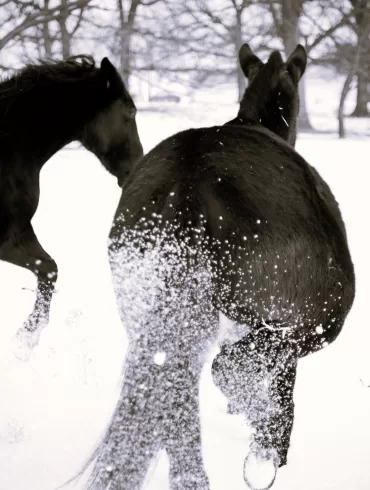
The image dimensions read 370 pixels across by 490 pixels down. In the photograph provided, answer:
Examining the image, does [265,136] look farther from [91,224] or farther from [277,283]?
[91,224]

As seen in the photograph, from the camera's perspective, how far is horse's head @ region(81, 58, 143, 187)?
13.0 feet

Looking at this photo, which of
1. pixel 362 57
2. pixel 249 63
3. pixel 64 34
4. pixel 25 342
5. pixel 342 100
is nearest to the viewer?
pixel 249 63

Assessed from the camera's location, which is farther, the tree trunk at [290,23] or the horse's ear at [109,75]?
the tree trunk at [290,23]

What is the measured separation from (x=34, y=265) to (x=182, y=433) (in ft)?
7.36

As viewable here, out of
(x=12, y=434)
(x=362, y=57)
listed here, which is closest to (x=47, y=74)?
(x=12, y=434)

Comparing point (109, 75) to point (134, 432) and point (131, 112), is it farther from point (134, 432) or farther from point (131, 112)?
→ point (134, 432)

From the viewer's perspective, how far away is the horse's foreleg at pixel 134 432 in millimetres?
1828

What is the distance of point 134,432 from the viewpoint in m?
1.85

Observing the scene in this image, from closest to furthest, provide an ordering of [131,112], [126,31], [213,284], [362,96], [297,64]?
[213,284] < [297,64] < [131,112] < [126,31] < [362,96]

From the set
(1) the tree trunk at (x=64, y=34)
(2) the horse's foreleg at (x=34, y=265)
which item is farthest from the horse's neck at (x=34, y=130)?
(1) the tree trunk at (x=64, y=34)

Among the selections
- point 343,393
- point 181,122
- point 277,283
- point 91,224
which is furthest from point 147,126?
point 277,283

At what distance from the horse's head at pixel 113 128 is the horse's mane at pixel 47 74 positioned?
0.12 metres

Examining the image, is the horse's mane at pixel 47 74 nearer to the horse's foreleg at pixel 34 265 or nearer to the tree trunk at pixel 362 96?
the horse's foreleg at pixel 34 265

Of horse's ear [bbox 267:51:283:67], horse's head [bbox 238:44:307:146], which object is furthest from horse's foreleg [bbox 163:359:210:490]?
horse's ear [bbox 267:51:283:67]
